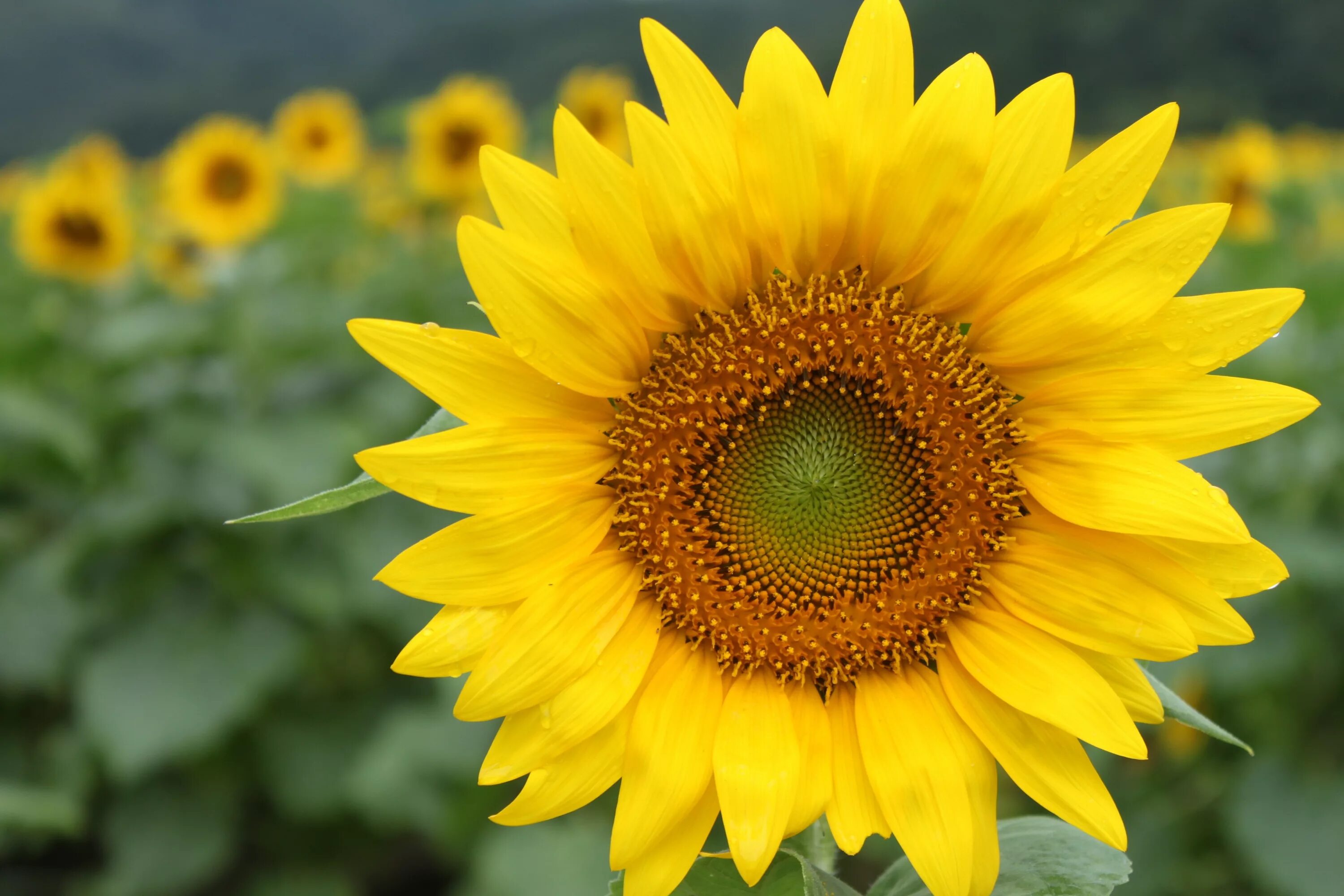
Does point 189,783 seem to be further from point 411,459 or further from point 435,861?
point 411,459

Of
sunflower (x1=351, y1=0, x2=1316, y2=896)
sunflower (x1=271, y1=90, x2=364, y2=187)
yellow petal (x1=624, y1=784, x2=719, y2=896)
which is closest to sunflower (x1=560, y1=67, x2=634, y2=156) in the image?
sunflower (x1=271, y1=90, x2=364, y2=187)

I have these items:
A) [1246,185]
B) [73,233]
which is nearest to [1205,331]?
[1246,185]

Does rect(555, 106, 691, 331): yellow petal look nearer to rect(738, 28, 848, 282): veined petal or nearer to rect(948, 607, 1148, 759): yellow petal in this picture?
rect(738, 28, 848, 282): veined petal

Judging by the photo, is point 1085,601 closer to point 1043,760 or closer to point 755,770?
point 1043,760

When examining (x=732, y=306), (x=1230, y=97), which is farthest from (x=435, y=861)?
(x=1230, y=97)

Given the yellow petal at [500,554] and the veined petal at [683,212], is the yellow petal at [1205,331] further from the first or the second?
the yellow petal at [500,554]

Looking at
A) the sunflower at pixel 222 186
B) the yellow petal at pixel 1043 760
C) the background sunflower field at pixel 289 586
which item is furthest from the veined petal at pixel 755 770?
the sunflower at pixel 222 186
